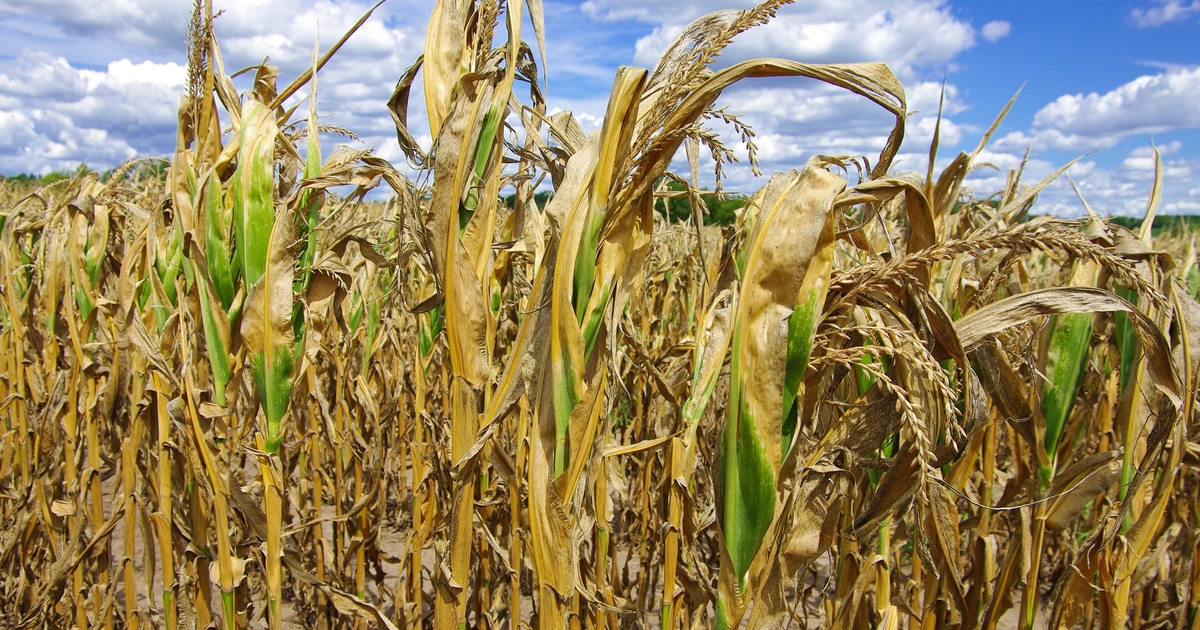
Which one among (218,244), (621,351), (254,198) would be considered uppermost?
(254,198)

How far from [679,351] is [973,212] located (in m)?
1.68

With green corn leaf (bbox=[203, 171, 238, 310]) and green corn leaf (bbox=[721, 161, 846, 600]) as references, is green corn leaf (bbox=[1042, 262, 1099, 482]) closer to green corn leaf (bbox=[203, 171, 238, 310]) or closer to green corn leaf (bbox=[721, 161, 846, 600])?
green corn leaf (bbox=[721, 161, 846, 600])

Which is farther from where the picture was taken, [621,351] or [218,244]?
[621,351]

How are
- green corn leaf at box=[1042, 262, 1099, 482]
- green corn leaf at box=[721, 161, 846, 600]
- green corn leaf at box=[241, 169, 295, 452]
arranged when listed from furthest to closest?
1. green corn leaf at box=[1042, 262, 1099, 482]
2. green corn leaf at box=[241, 169, 295, 452]
3. green corn leaf at box=[721, 161, 846, 600]

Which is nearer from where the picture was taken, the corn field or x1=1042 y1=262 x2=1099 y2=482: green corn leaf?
the corn field

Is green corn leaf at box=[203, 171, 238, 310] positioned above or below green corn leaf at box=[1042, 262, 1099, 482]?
above

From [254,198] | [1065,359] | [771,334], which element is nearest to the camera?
[771,334]

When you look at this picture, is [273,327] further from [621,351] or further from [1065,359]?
[1065,359]

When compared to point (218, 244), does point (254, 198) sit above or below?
above

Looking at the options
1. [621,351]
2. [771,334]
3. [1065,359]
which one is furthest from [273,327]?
[1065,359]

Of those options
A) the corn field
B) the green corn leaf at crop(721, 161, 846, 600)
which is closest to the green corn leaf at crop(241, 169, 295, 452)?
the corn field

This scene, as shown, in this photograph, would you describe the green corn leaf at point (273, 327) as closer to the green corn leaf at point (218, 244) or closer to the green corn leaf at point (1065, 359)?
the green corn leaf at point (218, 244)

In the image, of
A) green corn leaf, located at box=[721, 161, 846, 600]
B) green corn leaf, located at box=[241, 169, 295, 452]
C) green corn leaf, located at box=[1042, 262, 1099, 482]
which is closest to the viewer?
green corn leaf, located at box=[721, 161, 846, 600]

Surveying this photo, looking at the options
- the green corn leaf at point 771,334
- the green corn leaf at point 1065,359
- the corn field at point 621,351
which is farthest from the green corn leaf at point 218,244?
the green corn leaf at point 1065,359
